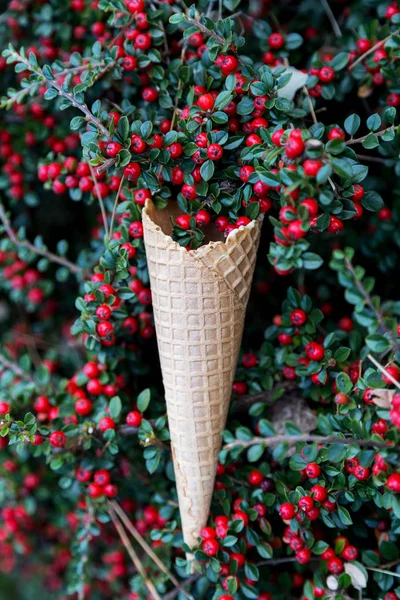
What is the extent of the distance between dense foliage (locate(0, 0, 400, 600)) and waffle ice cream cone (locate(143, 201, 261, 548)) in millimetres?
49

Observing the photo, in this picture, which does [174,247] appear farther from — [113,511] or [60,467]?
[113,511]

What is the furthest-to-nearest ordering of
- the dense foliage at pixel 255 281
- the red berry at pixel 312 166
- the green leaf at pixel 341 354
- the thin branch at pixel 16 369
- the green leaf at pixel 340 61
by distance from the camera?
the thin branch at pixel 16 369 → the green leaf at pixel 340 61 → the green leaf at pixel 341 354 → the dense foliage at pixel 255 281 → the red berry at pixel 312 166

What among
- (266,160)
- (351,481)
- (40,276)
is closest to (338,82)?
(266,160)

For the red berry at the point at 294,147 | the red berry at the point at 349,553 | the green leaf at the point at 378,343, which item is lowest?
the red berry at the point at 349,553

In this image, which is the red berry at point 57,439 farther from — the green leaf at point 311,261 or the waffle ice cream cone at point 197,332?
the green leaf at point 311,261

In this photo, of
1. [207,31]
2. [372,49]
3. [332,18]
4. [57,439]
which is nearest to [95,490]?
[57,439]

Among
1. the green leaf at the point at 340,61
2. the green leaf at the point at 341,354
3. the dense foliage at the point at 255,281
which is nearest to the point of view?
the dense foliage at the point at 255,281

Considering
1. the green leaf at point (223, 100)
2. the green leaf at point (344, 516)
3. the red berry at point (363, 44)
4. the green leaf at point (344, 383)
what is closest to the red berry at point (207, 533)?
the green leaf at point (344, 516)

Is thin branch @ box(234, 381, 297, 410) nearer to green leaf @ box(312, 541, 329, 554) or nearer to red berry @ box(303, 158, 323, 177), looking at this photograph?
green leaf @ box(312, 541, 329, 554)

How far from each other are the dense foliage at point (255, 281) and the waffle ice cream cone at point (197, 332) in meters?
0.05

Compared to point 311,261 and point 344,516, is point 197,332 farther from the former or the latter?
point 344,516

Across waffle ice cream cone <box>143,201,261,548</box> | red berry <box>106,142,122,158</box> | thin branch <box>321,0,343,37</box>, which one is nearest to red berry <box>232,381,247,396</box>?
waffle ice cream cone <box>143,201,261,548</box>

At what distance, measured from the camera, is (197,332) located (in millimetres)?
888

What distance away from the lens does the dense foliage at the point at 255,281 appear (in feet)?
2.80
